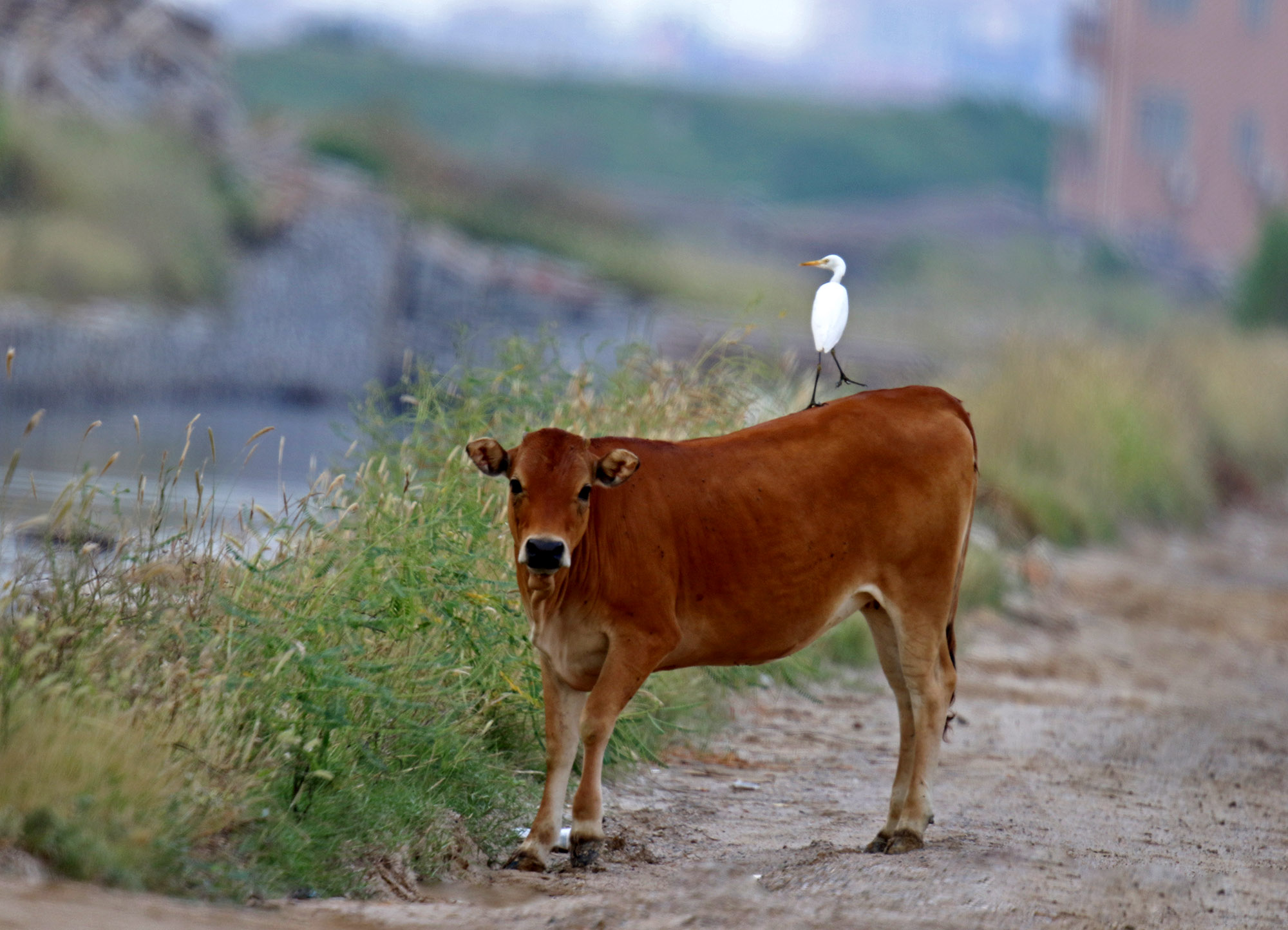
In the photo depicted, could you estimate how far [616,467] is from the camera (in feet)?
17.3

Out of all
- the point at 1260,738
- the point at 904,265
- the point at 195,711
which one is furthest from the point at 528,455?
the point at 904,265

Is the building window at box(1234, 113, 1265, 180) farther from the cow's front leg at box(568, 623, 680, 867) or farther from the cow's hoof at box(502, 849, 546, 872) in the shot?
the cow's hoof at box(502, 849, 546, 872)

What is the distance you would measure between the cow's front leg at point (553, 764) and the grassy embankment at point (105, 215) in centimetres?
2045

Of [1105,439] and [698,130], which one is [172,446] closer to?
[1105,439]

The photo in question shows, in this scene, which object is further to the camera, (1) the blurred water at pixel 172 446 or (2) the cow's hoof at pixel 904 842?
(1) the blurred water at pixel 172 446

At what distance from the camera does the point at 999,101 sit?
98.1 m

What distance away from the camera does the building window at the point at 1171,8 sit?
55.2 meters

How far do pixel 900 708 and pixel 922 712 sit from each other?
10cm

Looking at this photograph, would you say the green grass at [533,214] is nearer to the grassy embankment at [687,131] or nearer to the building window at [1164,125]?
the building window at [1164,125]

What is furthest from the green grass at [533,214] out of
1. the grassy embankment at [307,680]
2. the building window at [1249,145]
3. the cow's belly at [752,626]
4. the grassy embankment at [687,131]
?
the cow's belly at [752,626]

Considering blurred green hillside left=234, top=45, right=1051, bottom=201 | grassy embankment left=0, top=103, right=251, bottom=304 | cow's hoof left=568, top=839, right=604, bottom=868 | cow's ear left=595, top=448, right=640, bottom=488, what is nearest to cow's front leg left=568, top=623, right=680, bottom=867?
cow's hoof left=568, top=839, right=604, bottom=868

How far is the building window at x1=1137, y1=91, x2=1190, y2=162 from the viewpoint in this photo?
56.1m

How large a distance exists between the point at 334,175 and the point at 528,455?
2924cm

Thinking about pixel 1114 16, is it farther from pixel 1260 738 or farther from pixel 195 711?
pixel 195 711
